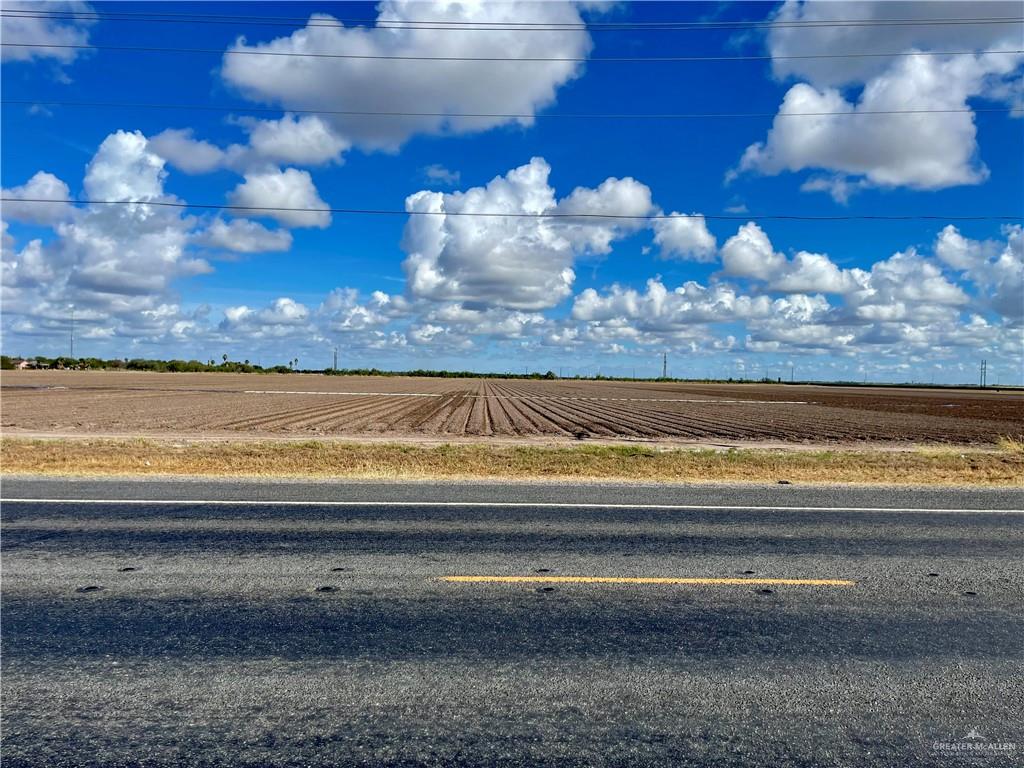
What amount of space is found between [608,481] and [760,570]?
6926 mm

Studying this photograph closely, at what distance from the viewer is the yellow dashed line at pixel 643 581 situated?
6754 millimetres

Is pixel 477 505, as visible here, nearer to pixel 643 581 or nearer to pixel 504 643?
pixel 643 581

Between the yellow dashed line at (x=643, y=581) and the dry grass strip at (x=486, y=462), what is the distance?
7.71m

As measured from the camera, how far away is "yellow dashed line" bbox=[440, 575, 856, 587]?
22.2 ft

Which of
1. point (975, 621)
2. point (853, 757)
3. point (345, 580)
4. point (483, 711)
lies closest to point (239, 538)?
point (345, 580)

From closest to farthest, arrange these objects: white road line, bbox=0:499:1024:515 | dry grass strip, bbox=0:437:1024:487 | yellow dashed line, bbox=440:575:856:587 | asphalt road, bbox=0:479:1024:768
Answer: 1. asphalt road, bbox=0:479:1024:768
2. yellow dashed line, bbox=440:575:856:587
3. white road line, bbox=0:499:1024:515
4. dry grass strip, bbox=0:437:1024:487

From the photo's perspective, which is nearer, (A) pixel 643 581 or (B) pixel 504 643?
(B) pixel 504 643

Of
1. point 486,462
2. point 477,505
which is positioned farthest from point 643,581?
point 486,462

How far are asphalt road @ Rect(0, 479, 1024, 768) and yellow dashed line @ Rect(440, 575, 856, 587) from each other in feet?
0.20

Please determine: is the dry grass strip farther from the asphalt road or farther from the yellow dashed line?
the yellow dashed line

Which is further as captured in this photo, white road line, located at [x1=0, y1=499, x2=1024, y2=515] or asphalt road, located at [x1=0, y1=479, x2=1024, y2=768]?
white road line, located at [x1=0, y1=499, x2=1024, y2=515]

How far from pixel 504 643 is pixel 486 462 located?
1283 centimetres

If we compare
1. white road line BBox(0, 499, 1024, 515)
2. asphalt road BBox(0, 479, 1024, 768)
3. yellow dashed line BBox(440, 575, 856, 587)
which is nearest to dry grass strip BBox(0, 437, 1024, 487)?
white road line BBox(0, 499, 1024, 515)

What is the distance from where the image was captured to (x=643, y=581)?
6.84 metres
